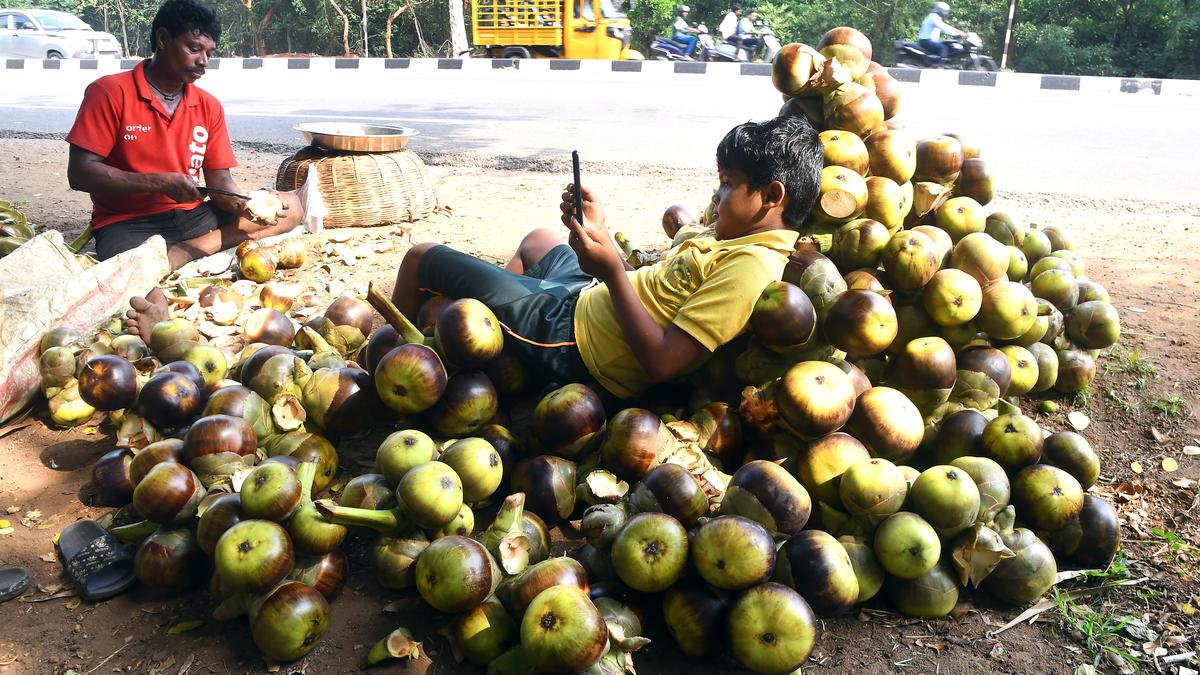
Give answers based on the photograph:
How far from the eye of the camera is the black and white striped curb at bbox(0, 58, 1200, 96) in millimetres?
13531

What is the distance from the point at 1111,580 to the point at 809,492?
0.94 m

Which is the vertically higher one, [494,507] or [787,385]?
[787,385]

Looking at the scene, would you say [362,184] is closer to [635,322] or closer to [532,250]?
[532,250]

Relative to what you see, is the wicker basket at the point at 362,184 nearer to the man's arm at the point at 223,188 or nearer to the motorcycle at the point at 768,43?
the man's arm at the point at 223,188

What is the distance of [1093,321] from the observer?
3.58 m

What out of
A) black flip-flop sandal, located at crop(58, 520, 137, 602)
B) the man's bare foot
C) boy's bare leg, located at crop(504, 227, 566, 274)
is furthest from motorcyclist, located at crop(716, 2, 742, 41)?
black flip-flop sandal, located at crop(58, 520, 137, 602)

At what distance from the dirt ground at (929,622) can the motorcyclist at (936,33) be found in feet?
36.8

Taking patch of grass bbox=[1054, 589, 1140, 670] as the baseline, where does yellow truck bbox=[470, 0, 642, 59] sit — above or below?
above

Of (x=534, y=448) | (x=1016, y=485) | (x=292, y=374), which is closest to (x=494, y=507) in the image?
(x=534, y=448)

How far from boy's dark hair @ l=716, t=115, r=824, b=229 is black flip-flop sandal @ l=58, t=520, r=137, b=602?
2262 mm

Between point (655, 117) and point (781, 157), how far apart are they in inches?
→ 324

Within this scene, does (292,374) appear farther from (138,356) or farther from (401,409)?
(138,356)

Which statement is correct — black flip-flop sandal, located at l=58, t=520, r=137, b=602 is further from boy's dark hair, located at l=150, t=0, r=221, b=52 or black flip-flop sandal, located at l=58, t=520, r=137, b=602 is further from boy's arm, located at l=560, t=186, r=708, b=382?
boy's dark hair, located at l=150, t=0, r=221, b=52

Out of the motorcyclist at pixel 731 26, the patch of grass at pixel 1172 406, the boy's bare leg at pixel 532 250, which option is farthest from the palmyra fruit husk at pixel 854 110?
the motorcyclist at pixel 731 26
